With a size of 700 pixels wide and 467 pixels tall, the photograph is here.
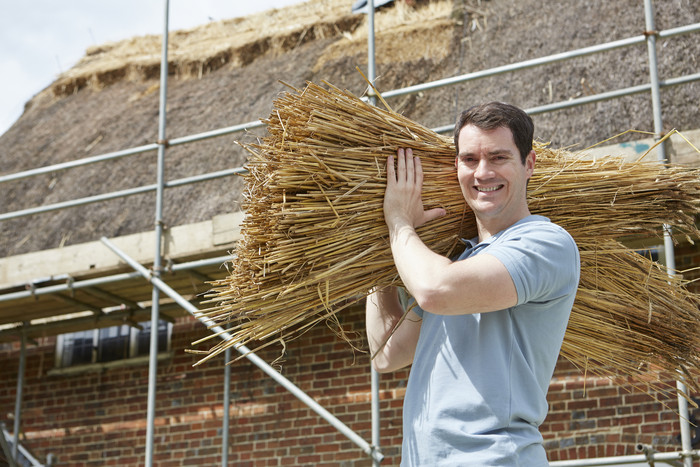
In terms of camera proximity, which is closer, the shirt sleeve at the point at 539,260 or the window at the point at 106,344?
the shirt sleeve at the point at 539,260

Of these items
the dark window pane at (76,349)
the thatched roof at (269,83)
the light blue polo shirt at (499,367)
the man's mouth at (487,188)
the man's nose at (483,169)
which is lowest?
the light blue polo shirt at (499,367)

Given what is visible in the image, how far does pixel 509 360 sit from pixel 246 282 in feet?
2.29

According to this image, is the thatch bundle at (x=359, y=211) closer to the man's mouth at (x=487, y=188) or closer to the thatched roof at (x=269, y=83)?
the man's mouth at (x=487, y=188)

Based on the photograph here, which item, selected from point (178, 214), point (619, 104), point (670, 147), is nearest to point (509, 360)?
point (670, 147)

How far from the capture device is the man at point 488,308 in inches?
75.3

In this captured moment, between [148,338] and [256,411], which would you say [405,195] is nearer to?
[256,411]

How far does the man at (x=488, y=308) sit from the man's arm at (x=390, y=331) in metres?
0.26

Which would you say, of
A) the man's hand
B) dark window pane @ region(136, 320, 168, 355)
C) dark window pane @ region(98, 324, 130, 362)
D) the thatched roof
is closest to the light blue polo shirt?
the man's hand

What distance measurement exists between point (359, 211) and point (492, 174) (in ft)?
Result: 1.16

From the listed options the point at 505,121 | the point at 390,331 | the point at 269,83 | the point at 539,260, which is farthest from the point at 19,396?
the point at 539,260

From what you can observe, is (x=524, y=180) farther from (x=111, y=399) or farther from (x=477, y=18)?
(x=477, y=18)

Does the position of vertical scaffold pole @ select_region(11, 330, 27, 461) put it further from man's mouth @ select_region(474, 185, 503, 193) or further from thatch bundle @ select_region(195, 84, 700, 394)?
man's mouth @ select_region(474, 185, 503, 193)

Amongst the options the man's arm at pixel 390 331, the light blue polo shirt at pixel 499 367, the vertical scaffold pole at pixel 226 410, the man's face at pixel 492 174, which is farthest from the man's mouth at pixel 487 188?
the vertical scaffold pole at pixel 226 410

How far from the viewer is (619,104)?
578 centimetres
